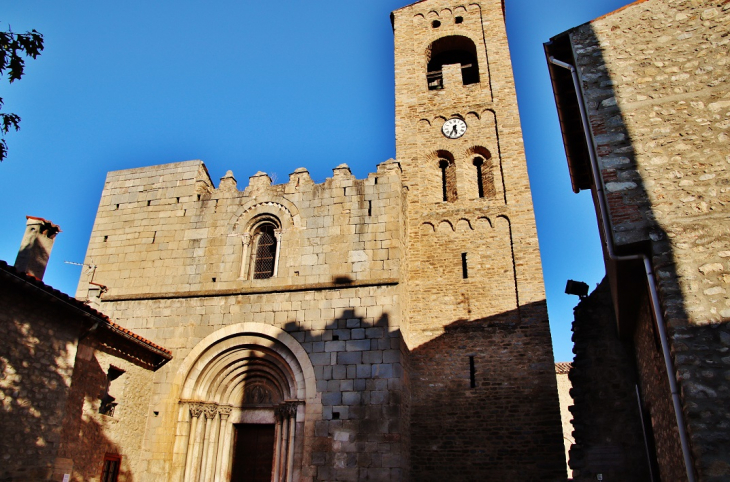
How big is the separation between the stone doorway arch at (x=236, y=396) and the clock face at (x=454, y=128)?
8296 millimetres

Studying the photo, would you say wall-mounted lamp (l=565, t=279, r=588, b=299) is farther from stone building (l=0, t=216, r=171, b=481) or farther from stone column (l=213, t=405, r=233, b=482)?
stone building (l=0, t=216, r=171, b=481)

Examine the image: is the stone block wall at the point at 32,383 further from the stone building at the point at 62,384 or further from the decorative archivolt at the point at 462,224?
the decorative archivolt at the point at 462,224

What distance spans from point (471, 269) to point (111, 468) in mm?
9204

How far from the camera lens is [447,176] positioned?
52.1ft

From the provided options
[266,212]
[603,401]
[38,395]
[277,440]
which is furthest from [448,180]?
[38,395]

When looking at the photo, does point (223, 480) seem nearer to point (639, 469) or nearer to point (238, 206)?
point (238, 206)

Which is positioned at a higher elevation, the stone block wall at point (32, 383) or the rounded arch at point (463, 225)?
the rounded arch at point (463, 225)

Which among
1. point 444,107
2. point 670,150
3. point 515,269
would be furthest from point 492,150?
point 670,150

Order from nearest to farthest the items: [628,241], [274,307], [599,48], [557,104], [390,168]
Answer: [628,241] → [599,48] → [557,104] → [274,307] → [390,168]

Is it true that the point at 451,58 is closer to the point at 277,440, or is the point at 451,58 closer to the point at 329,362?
the point at 329,362

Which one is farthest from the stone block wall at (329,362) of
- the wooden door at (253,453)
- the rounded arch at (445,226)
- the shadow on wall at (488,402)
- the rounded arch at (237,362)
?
the rounded arch at (445,226)

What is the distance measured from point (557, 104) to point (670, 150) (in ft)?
9.95

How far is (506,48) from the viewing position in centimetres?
1731

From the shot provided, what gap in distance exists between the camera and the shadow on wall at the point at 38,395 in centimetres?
791
